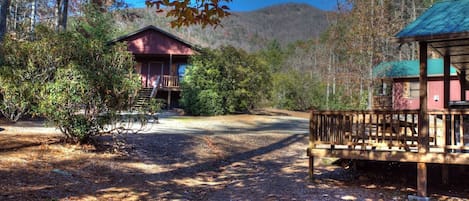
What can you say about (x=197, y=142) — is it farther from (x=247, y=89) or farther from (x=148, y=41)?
(x=148, y=41)

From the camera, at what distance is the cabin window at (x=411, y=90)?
2245cm

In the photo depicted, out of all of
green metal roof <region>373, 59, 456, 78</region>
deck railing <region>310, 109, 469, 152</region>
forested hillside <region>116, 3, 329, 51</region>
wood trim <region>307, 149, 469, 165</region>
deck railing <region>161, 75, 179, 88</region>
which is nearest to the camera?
wood trim <region>307, 149, 469, 165</region>

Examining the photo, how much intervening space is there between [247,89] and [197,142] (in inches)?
382

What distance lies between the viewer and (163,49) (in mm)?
26047

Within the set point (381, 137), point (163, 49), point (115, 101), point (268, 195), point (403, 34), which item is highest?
point (163, 49)

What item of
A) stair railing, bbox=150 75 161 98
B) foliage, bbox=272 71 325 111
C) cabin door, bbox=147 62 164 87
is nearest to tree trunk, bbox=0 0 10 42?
stair railing, bbox=150 75 161 98

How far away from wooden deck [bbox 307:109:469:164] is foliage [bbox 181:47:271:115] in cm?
1263

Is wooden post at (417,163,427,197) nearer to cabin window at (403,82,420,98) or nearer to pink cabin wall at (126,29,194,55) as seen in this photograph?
cabin window at (403,82,420,98)

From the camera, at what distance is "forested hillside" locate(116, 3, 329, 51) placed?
3073 inches

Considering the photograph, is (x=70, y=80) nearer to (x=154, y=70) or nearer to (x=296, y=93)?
(x=154, y=70)

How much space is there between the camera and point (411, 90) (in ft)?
74.2

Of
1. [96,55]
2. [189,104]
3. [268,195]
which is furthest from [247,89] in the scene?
[268,195]

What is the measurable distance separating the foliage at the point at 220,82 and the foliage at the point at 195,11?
52.2ft

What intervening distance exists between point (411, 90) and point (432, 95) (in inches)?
48.2
